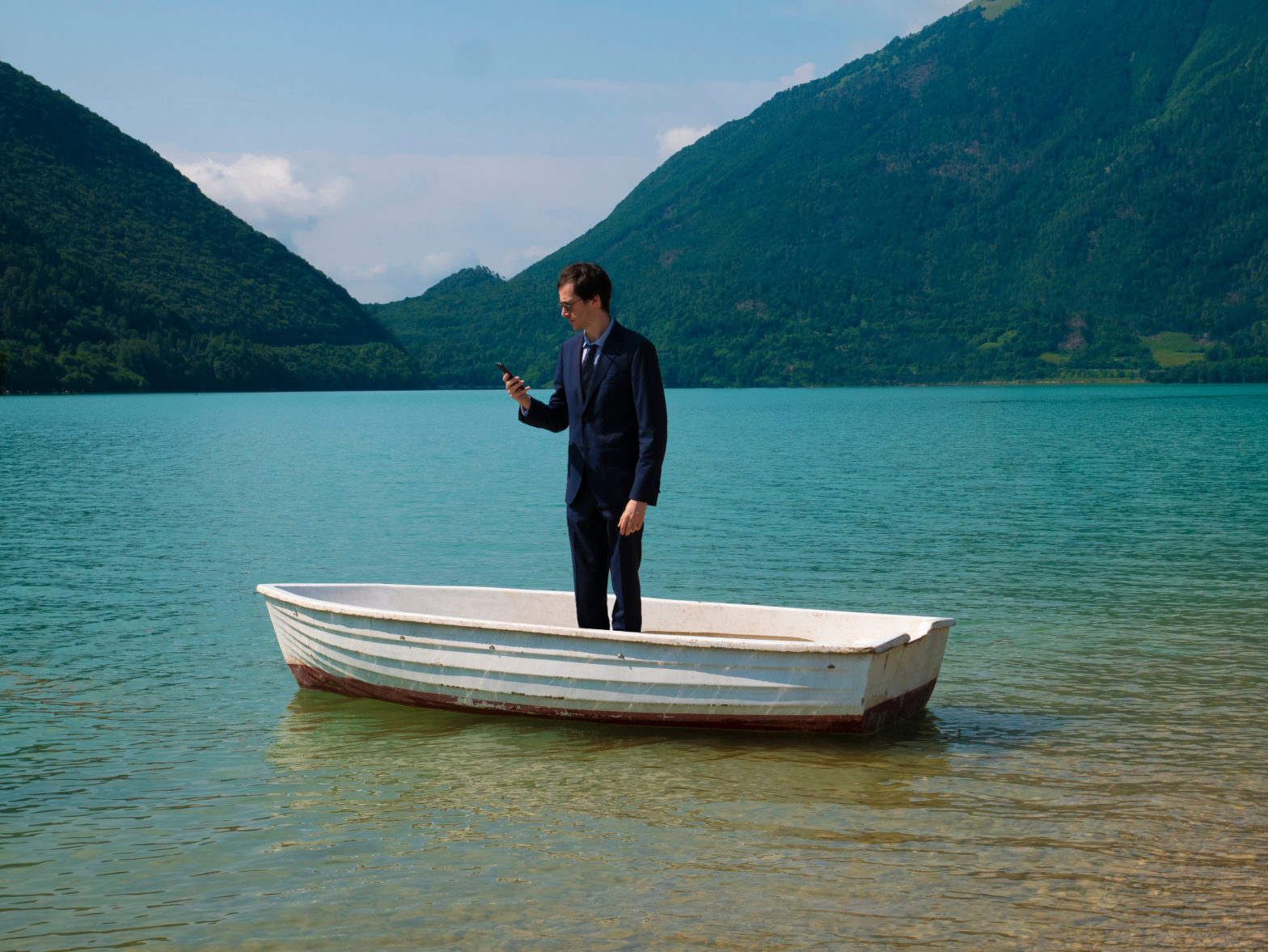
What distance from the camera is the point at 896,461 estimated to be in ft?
145

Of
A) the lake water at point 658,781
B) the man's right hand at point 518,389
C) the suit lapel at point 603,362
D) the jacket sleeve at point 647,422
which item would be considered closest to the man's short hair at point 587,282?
the suit lapel at point 603,362

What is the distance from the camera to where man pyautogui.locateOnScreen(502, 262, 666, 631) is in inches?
311

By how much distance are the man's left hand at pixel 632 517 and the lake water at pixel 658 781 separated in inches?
62.8

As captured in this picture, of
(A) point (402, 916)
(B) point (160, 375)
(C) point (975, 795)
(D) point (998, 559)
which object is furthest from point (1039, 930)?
(B) point (160, 375)

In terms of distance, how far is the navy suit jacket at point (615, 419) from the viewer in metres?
7.93

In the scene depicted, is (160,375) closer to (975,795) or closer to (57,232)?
(57,232)

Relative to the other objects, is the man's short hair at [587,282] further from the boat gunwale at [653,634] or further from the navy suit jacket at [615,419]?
the boat gunwale at [653,634]

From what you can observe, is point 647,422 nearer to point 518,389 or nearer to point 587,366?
point 587,366

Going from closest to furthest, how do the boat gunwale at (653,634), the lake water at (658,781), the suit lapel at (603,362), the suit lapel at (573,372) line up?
the lake water at (658,781) < the boat gunwale at (653,634) < the suit lapel at (603,362) < the suit lapel at (573,372)

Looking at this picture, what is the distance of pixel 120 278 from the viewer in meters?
164

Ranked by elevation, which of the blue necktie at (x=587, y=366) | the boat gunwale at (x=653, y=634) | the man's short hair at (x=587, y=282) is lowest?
the boat gunwale at (x=653, y=634)

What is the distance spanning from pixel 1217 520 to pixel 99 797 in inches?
864

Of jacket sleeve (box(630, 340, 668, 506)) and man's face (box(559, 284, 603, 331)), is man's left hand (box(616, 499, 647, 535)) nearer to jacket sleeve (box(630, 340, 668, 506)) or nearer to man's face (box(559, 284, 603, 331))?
jacket sleeve (box(630, 340, 668, 506))

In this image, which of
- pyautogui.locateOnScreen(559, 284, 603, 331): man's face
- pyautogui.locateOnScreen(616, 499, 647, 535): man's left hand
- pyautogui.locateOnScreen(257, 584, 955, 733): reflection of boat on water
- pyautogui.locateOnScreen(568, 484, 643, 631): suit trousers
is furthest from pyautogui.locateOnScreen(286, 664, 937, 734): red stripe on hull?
pyautogui.locateOnScreen(559, 284, 603, 331): man's face
